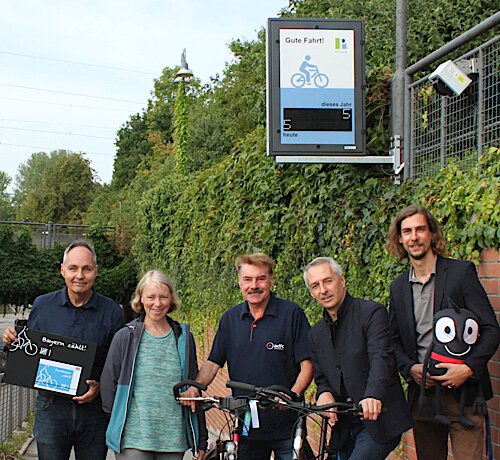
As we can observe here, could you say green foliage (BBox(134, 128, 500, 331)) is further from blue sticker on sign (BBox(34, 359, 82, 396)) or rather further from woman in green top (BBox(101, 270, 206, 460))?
blue sticker on sign (BBox(34, 359, 82, 396))

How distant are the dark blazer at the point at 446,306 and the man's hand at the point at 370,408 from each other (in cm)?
52

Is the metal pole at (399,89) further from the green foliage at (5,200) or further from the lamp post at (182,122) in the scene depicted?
the green foliage at (5,200)

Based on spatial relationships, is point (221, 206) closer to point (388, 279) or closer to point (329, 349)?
point (388, 279)

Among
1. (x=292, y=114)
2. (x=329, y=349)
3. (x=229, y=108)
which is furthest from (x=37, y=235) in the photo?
(x=329, y=349)

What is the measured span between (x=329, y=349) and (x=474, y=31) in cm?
259

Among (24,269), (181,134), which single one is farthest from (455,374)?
(24,269)

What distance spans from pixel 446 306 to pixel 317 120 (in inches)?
96.9

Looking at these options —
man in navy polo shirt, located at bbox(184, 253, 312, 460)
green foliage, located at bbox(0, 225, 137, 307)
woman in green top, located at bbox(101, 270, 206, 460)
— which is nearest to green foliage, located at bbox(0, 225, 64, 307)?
green foliage, located at bbox(0, 225, 137, 307)

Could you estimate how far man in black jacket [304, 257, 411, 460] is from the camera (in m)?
3.21

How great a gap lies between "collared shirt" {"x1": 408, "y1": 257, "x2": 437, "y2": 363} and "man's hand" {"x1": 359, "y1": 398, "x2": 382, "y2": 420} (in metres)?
0.59

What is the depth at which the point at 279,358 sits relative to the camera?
3.83 meters

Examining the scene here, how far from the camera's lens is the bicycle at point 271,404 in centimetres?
302

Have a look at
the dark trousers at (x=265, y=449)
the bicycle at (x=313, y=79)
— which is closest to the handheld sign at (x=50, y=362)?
the dark trousers at (x=265, y=449)

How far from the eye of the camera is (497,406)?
3.78 meters
